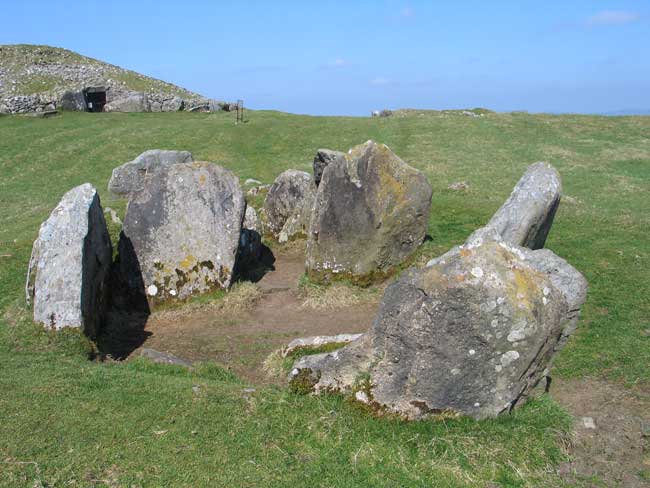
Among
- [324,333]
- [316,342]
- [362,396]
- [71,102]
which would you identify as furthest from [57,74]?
[362,396]

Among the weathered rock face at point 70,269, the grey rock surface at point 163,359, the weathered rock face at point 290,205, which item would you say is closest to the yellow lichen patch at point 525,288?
the grey rock surface at point 163,359

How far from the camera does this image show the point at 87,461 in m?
6.80

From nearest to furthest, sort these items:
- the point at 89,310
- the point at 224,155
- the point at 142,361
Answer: the point at 142,361 < the point at 89,310 < the point at 224,155

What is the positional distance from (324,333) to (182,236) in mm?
3924

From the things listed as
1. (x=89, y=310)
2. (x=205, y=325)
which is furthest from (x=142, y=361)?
(x=205, y=325)

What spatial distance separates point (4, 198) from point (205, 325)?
16.7m

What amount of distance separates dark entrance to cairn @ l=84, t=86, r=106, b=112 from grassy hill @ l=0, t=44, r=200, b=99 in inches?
37.0

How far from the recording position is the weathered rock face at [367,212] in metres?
14.4

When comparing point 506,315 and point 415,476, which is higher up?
point 506,315

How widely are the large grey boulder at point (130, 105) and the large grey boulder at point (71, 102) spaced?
1.96 meters

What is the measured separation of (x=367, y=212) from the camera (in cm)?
1440

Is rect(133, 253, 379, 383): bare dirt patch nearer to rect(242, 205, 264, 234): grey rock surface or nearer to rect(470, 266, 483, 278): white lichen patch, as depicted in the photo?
rect(242, 205, 264, 234): grey rock surface

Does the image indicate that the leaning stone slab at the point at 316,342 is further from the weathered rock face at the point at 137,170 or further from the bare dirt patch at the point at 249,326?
the weathered rock face at the point at 137,170

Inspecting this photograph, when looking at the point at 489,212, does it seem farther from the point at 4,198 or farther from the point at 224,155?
the point at 4,198
